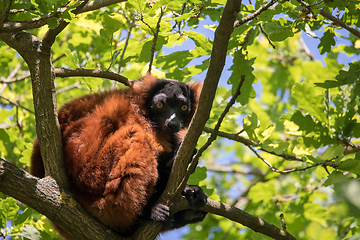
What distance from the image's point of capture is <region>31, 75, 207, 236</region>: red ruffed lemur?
141 inches

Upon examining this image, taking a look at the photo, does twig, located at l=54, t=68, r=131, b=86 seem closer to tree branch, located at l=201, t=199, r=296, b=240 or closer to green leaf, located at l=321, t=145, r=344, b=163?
tree branch, located at l=201, t=199, r=296, b=240

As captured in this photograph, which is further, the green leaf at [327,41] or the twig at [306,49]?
the twig at [306,49]

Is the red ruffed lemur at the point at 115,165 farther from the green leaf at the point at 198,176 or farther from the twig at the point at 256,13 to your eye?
the twig at the point at 256,13

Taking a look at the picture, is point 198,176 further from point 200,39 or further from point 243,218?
point 200,39

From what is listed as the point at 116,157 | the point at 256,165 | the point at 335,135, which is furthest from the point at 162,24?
the point at 256,165

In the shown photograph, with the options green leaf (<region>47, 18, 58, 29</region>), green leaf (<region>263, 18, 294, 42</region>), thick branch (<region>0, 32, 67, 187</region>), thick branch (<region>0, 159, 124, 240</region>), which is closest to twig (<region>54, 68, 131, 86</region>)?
thick branch (<region>0, 32, 67, 187</region>)

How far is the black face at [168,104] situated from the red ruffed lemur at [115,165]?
0.40 m

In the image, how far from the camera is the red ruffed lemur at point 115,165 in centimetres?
357

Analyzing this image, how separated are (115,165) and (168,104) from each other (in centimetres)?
165

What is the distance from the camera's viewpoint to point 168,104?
4965 mm

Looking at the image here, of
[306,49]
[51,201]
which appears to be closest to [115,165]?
[51,201]

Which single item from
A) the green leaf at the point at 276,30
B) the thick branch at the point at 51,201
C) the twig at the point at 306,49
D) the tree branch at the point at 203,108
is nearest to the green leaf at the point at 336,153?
the green leaf at the point at 276,30

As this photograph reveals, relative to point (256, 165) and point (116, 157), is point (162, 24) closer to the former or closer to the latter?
point (116, 157)

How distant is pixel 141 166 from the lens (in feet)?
11.8
